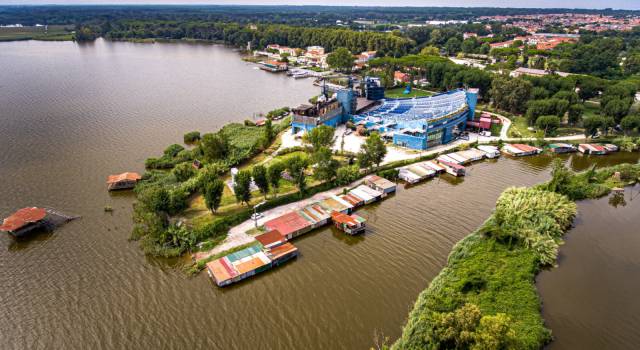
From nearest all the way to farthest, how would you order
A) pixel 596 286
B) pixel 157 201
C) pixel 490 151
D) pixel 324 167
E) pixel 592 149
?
pixel 596 286
pixel 157 201
pixel 324 167
pixel 490 151
pixel 592 149

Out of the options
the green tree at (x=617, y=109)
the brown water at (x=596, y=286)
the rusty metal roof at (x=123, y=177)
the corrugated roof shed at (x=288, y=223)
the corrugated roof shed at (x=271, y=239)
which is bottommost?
the brown water at (x=596, y=286)

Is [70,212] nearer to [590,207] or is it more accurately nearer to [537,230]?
[537,230]

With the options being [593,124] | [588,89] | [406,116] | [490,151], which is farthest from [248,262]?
[588,89]

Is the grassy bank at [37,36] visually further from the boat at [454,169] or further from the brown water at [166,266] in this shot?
the boat at [454,169]

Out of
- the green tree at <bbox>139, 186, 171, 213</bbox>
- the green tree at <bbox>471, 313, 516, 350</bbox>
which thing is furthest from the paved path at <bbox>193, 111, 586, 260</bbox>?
the green tree at <bbox>471, 313, 516, 350</bbox>

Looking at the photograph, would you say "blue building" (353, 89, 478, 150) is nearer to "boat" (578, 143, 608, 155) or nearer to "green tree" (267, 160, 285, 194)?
"boat" (578, 143, 608, 155)

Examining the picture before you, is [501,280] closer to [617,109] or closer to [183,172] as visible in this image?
[183,172]

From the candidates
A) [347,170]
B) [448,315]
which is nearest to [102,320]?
[448,315]

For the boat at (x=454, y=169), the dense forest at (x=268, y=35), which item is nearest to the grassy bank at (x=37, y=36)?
the dense forest at (x=268, y=35)
